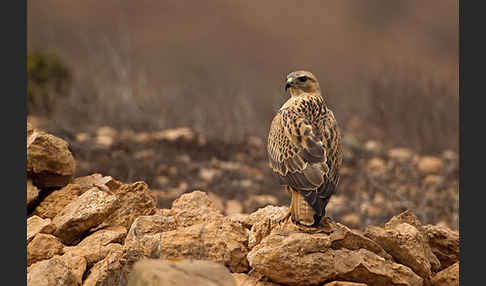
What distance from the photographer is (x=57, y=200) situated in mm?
5777

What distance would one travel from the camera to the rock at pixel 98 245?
4.79 meters

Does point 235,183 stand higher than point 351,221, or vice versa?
point 235,183

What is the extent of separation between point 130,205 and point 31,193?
3.70 feet

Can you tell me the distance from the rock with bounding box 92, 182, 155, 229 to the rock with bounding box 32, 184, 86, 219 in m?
0.61

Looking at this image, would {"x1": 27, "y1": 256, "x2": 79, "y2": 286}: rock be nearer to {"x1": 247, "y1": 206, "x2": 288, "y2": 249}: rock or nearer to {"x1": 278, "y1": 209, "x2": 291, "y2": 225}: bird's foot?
{"x1": 247, "y1": 206, "x2": 288, "y2": 249}: rock

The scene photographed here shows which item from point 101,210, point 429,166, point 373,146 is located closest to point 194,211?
point 101,210

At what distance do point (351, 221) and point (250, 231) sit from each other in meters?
3.99

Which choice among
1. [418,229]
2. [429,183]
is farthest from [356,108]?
[418,229]

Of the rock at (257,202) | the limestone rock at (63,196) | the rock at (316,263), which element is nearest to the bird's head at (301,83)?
the rock at (316,263)

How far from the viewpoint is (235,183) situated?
9.46m

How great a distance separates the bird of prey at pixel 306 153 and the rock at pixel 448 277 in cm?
127

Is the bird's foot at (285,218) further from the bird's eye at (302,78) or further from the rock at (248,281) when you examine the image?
the bird's eye at (302,78)

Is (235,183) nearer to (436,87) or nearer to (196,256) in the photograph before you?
(196,256)

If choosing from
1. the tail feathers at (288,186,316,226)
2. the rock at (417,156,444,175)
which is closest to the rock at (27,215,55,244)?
the tail feathers at (288,186,316,226)
